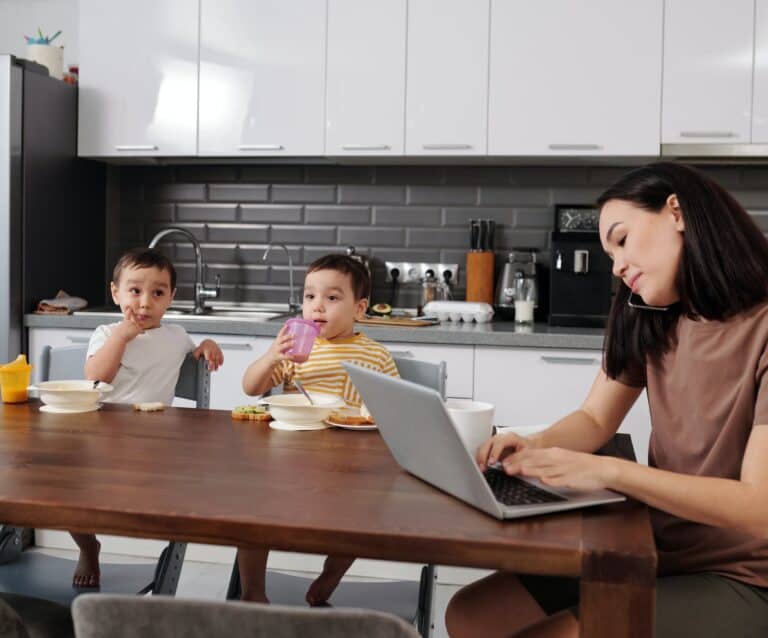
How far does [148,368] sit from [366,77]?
160 cm

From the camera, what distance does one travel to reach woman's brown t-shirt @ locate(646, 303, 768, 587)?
1388 millimetres

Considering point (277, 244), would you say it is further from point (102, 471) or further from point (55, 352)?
point (102, 471)

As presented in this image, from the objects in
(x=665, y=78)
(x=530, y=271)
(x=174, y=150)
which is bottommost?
(x=530, y=271)

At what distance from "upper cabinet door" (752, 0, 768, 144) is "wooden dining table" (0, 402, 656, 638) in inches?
92.0

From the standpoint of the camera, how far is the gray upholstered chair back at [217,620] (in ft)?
2.79

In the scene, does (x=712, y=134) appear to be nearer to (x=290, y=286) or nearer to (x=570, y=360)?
(x=570, y=360)

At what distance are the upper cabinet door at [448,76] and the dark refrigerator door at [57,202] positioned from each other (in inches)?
55.4

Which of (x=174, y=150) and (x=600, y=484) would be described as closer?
(x=600, y=484)

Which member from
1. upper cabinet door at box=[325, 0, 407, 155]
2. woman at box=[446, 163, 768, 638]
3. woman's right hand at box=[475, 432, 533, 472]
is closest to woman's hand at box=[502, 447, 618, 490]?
woman at box=[446, 163, 768, 638]

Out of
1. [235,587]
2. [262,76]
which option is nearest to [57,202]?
[262,76]

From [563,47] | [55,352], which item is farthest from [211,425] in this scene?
[563,47]

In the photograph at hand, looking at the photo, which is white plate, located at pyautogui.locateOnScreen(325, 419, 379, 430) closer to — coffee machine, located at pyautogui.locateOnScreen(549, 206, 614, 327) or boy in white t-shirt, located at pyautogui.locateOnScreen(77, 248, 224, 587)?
boy in white t-shirt, located at pyautogui.locateOnScreen(77, 248, 224, 587)

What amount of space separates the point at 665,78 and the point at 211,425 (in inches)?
91.1

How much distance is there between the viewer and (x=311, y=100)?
3602 mm
